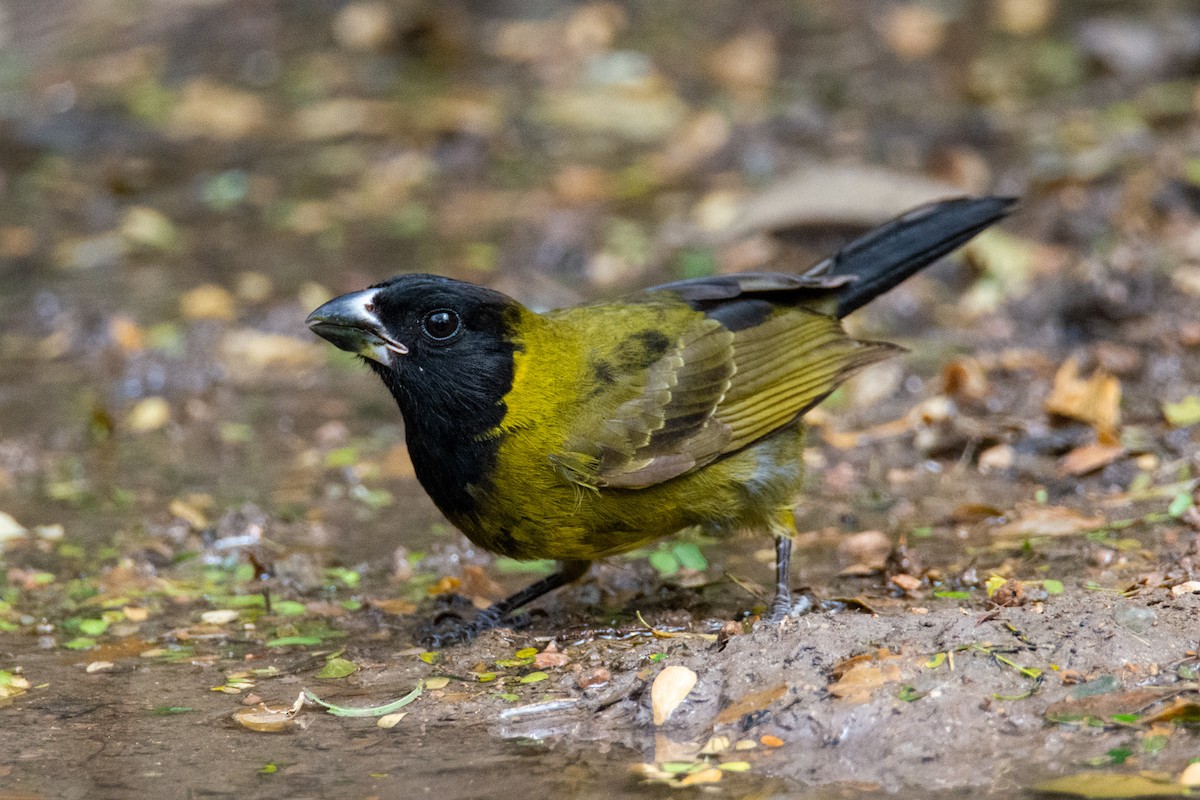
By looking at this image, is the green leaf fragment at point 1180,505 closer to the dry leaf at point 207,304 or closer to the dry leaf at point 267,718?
the dry leaf at point 267,718

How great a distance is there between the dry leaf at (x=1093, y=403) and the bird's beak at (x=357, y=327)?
2565 millimetres

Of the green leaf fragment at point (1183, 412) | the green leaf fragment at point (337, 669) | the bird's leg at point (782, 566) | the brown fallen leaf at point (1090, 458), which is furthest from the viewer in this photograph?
the green leaf fragment at point (1183, 412)

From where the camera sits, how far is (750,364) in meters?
4.53

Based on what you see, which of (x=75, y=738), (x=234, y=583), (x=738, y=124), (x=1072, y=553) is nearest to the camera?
(x=75, y=738)

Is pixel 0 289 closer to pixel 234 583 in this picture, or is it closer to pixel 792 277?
pixel 234 583

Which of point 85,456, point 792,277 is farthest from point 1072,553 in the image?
point 85,456

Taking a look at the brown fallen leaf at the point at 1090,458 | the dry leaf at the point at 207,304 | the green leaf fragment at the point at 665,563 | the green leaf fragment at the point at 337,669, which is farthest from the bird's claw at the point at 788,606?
the dry leaf at the point at 207,304

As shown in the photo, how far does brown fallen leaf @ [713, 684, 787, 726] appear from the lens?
3.28 m

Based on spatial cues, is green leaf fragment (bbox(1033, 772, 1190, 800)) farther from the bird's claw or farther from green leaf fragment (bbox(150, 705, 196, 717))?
green leaf fragment (bbox(150, 705, 196, 717))

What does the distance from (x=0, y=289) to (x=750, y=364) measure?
4.70 metres

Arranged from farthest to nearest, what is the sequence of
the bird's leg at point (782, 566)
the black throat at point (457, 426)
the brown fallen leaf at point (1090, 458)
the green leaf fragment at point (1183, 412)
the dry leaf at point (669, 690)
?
the green leaf fragment at point (1183, 412)
the brown fallen leaf at point (1090, 458)
the bird's leg at point (782, 566)
the black throat at point (457, 426)
the dry leaf at point (669, 690)

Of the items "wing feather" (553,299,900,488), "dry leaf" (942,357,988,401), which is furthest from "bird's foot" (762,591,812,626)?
"dry leaf" (942,357,988,401)

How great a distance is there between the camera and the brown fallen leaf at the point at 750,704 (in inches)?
129

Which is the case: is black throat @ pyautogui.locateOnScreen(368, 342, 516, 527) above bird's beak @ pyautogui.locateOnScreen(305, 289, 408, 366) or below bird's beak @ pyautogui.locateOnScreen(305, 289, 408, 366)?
below
